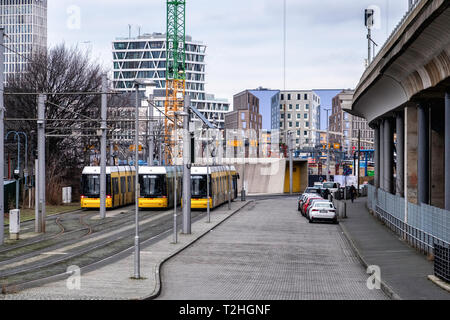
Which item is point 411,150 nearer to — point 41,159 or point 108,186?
point 41,159

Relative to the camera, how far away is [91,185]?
4616 centimetres

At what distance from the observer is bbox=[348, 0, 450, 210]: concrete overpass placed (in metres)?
21.2

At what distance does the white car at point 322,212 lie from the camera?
4125 centimetres

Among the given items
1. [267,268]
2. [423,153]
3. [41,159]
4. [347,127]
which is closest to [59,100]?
[41,159]

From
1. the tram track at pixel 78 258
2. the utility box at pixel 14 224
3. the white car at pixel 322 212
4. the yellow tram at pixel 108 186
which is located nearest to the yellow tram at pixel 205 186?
the yellow tram at pixel 108 186

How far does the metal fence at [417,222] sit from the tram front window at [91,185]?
18.4m

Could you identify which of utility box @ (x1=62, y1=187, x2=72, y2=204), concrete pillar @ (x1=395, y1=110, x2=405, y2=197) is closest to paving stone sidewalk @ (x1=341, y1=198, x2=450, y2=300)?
concrete pillar @ (x1=395, y1=110, x2=405, y2=197)

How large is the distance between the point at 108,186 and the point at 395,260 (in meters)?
27.0

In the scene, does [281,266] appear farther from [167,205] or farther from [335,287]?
[167,205]

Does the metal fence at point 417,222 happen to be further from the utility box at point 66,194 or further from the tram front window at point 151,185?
the utility box at point 66,194

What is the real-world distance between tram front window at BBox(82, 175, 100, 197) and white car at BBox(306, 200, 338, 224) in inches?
554

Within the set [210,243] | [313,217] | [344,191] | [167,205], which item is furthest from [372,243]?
[344,191]
